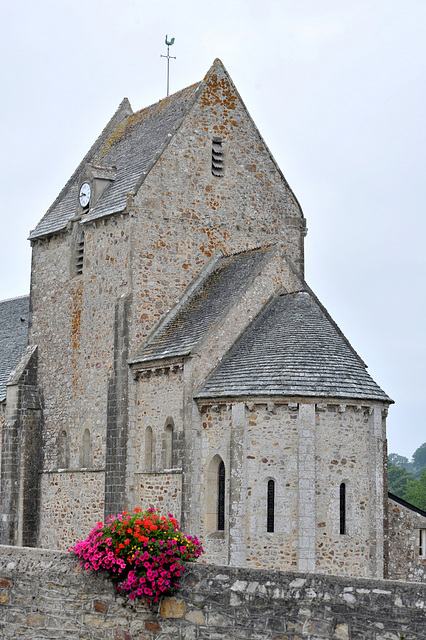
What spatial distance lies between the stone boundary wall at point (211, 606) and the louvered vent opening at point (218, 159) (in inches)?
788

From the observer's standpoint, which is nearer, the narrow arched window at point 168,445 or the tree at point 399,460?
the narrow arched window at point 168,445

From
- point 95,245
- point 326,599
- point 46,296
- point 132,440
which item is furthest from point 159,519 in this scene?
point 46,296

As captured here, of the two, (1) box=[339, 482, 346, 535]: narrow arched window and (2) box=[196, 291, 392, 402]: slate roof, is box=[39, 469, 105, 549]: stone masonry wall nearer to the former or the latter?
(2) box=[196, 291, 392, 402]: slate roof

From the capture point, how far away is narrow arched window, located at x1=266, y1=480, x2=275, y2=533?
24.6 m

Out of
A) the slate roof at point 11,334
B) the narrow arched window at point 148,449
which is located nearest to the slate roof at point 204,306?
the narrow arched window at point 148,449

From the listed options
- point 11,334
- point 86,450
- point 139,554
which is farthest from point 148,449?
point 139,554

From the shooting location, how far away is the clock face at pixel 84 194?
3256 centimetres

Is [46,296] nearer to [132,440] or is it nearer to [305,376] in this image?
[132,440]

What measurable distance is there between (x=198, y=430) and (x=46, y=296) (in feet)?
33.7

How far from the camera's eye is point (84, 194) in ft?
108

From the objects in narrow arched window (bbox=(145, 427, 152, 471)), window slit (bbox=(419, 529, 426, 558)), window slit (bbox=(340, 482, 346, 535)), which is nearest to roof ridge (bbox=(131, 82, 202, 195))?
narrow arched window (bbox=(145, 427, 152, 471))

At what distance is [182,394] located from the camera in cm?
2670

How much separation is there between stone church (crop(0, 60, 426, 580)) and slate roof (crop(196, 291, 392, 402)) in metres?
0.06

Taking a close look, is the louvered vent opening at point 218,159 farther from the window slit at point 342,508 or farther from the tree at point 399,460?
the tree at point 399,460
